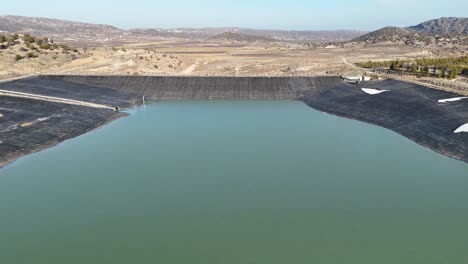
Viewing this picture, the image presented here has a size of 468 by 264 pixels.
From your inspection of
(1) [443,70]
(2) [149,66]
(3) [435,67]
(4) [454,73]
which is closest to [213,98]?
(2) [149,66]

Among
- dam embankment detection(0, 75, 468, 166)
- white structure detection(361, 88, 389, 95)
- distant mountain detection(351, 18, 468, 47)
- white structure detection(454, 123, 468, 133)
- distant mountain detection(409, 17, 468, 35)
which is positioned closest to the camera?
white structure detection(454, 123, 468, 133)

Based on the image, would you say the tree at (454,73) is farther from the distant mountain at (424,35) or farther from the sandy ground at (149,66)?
the distant mountain at (424,35)

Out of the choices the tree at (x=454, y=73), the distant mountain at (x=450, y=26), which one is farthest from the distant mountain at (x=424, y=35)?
the tree at (x=454, y=73)

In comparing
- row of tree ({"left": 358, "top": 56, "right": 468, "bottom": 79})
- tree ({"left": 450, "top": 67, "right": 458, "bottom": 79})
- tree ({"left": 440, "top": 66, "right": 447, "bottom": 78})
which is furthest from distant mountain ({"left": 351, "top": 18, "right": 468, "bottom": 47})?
tree ({"left": 450, "top": 67, "right": 458, "bottom": 79})

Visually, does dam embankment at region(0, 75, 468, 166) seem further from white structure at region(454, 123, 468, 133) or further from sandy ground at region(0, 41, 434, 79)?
sandy ground at region(0, 41, 434, 79)

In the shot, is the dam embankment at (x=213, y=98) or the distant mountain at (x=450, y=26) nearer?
the dam embankment at (x=213, y=98)

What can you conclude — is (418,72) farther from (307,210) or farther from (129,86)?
(307,210)

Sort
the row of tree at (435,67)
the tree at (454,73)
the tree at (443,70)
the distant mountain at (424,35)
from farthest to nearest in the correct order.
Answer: the distant mountain at (424,35)
the row of tree at (435,67)
the tree at (443,70)
the tree at (454,73)

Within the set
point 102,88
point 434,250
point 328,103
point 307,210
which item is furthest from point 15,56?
point 434,250
